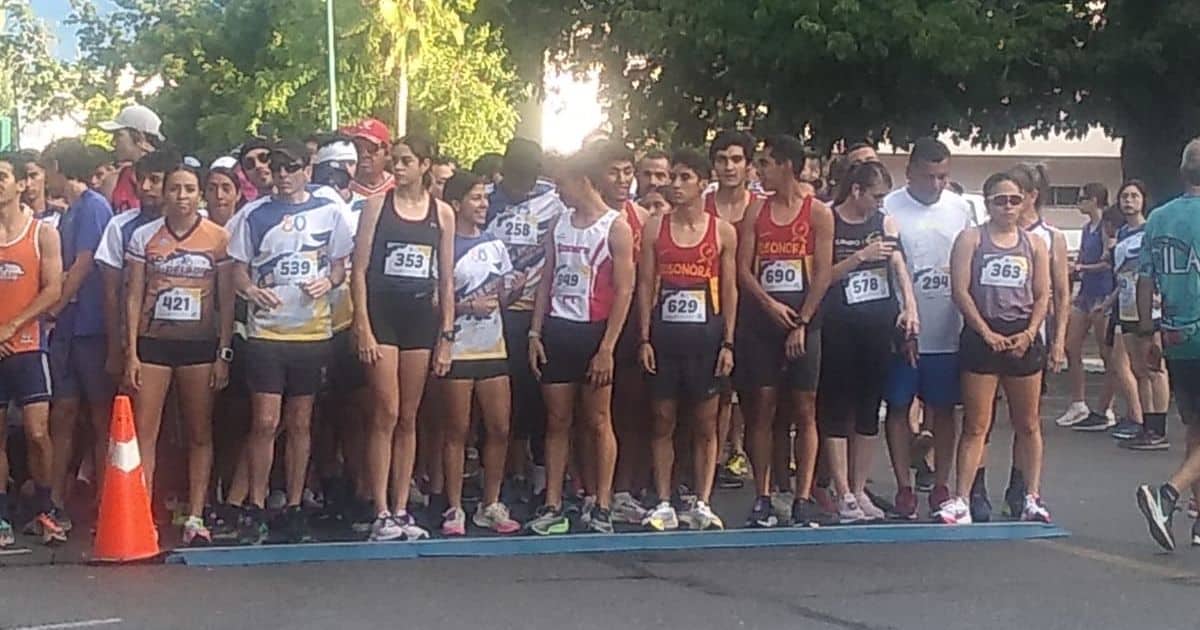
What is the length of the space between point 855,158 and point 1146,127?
1402 centimetres

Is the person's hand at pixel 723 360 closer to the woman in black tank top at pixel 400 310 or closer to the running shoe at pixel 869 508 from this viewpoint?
the running shoe at pixel 869 508

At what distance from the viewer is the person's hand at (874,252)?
31.8 feet

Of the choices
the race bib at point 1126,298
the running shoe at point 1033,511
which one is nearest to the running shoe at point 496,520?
the running shoe at point 1033,511

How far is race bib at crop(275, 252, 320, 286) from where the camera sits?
8.98 meters

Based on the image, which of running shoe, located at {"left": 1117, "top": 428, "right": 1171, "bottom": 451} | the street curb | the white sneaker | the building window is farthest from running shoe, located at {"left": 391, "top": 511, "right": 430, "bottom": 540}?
the building window

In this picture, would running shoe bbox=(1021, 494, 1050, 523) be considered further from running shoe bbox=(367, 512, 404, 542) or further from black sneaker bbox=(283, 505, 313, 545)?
black sneaker bbox=(283, 505, 313, 545)

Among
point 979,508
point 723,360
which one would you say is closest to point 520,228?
point 723,360

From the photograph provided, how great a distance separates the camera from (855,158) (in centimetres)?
1022

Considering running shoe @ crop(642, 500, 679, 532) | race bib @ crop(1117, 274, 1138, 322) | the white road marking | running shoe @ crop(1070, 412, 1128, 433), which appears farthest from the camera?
running shoe @ crop(1070, 412, 1128, 433)

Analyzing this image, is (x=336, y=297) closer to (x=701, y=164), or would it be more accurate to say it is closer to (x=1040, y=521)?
(x=701, y=164)

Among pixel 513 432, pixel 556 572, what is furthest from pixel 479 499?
pixel 556 572

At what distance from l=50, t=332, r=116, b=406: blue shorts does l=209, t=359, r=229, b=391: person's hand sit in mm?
846

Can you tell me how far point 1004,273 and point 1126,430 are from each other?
18.0 ft

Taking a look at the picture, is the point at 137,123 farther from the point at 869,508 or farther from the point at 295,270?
the point at 869,508
